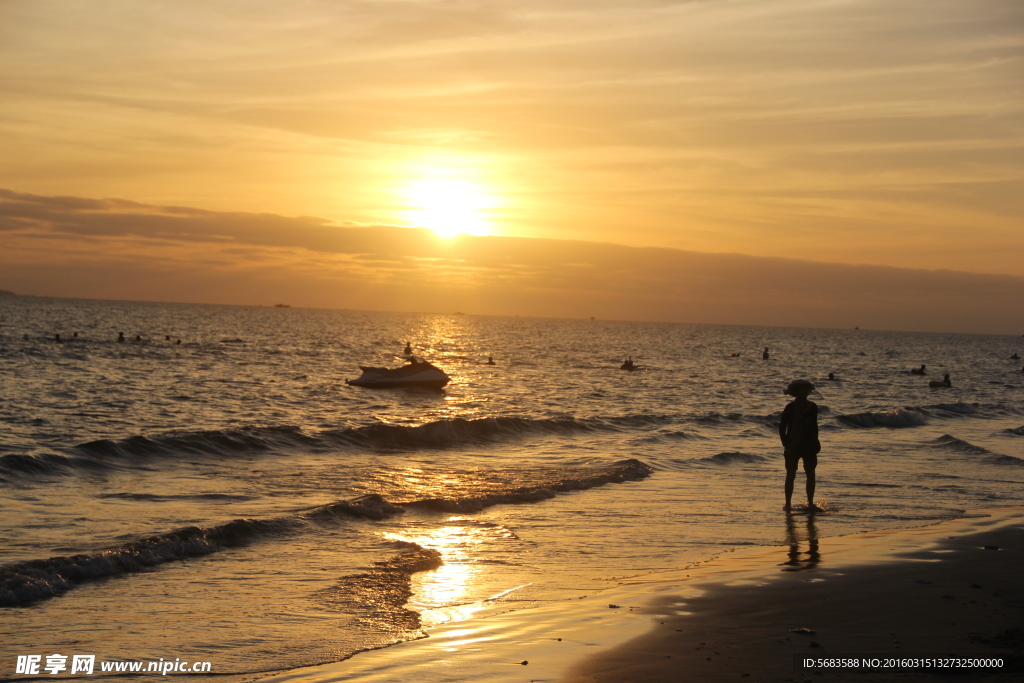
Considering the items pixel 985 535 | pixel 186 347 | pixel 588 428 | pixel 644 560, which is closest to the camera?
pixel 644 560

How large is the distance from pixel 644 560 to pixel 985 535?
17.9ft

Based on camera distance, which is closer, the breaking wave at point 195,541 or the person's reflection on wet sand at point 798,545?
the breaking wave at point 195,541

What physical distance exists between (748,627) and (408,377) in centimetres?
3684

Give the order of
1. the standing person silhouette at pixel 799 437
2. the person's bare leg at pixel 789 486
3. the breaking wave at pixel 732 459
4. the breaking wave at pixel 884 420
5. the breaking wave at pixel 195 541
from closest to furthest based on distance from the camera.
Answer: the breaking wave at pixel 195 541
the standing person silhouette at pixel 799 437
the person's bare leg at pixel 789 486
the breaking wave at pixel 732 459
the breaking wave at pixel 884 420

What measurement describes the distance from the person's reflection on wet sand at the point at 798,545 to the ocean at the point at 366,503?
11 centimetres

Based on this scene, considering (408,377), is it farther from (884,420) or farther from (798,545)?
(798,545)

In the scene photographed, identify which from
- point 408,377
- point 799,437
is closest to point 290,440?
point 799,437

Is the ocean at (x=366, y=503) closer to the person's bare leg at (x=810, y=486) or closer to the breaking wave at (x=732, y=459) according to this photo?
the breaking wave at (x=732, y=459)

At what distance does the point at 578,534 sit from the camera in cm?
1240

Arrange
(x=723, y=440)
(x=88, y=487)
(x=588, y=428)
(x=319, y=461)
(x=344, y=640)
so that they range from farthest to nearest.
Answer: (x=588, y=428)
(x=723, y=440)
(x=319, y=461)
(x=88, y=487)
(x=344, y=640)

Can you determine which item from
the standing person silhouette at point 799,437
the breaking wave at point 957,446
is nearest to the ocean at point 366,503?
the breaking wave at point 957,446

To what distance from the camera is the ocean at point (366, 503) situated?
8.27 meters

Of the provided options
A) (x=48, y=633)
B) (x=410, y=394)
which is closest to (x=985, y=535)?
(x=48, y=633)

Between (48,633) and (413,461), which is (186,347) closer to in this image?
(413,461)
